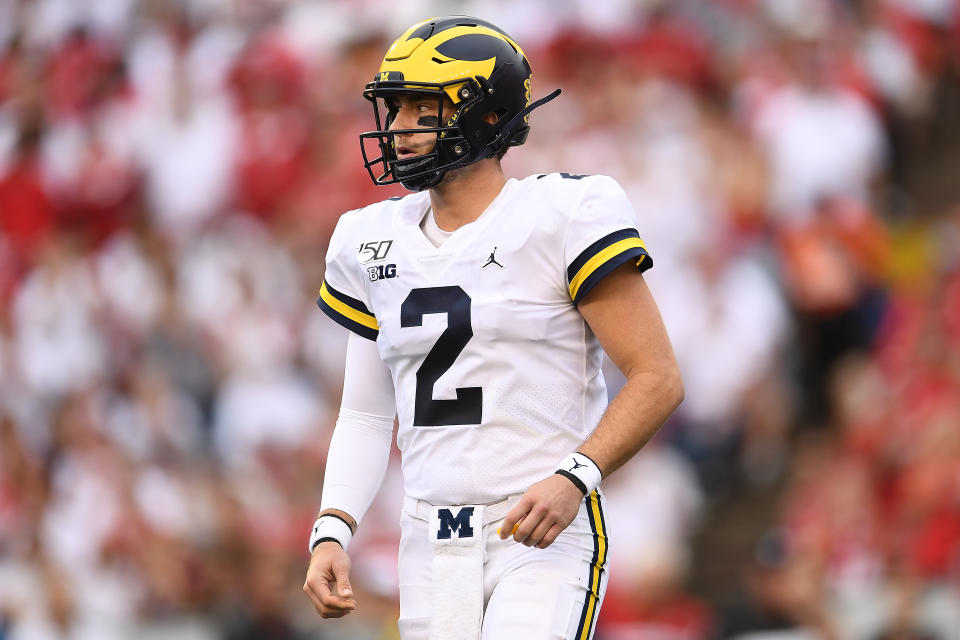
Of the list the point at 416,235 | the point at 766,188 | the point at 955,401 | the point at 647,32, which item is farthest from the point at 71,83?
the point at 416,235

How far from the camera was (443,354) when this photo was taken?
331cm

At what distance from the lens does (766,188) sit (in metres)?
8.21

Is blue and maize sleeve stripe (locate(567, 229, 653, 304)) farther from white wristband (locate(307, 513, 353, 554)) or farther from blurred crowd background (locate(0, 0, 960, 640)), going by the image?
blurred crowd background (locate(0, 0, 960, 640))

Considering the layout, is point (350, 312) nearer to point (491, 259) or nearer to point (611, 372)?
point (491, 259)

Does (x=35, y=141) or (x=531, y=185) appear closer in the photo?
(x=531, y=185)

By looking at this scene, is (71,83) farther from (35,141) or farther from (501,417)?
→ (501,417)

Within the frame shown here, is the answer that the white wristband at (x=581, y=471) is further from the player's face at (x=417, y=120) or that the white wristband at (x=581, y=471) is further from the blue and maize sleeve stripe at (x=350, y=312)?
the player's face at (x=417, y=120)

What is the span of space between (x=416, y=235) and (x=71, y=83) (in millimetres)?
8384

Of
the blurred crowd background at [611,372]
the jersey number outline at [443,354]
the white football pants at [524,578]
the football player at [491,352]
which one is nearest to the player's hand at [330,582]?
the football player at [491,352]

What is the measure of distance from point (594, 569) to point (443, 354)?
577 millimetres

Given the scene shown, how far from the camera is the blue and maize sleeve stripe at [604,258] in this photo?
3188 millimetres

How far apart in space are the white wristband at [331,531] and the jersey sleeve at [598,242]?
77 cm

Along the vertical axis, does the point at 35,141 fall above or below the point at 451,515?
below

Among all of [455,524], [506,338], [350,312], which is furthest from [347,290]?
[455,524]
